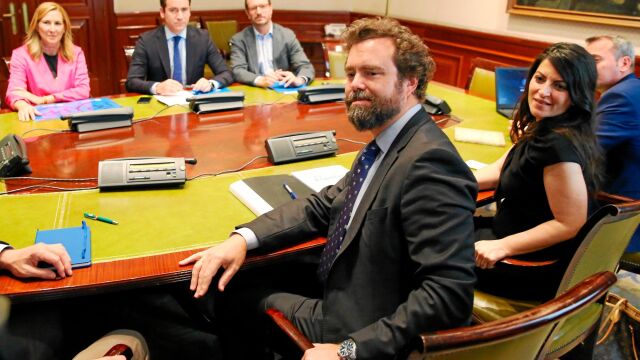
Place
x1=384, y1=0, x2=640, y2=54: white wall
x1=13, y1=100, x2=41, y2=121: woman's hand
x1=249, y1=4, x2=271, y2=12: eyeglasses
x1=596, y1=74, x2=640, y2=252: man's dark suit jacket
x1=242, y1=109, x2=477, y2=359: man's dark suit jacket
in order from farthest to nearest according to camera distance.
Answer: x1=384, y1=0, x2=640, y2=54: white wall < x1=249, y1=4, x2=271, y2=12: eyeglasses < x1=13, y1=100, x2=41, y2=121: woman's hand < x1=596, y1=74, x2=640, y2=252: man's dark suit jacket < x1=242, y1=109, x2=477, y2=359: man's dark suit jacket

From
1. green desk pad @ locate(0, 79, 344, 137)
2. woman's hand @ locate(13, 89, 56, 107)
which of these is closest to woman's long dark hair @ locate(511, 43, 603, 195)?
green desk pad @ locate(0, 79, 344, 137)

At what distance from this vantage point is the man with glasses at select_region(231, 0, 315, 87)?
3898mm

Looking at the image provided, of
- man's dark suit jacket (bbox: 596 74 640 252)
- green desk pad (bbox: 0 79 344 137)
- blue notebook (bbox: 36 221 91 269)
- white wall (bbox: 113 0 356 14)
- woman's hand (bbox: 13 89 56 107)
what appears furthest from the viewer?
white wall (bbox: 113 0 356 14)

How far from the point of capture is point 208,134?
2.60 meters

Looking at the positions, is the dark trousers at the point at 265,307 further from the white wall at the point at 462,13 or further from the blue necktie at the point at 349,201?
the white wall at the point at 462,13

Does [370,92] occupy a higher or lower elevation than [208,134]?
higher

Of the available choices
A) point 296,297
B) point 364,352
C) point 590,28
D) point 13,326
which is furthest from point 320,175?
point 590,28

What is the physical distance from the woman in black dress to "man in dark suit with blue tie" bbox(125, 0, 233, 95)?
2089 millimetres

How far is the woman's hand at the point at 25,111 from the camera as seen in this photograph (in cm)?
264

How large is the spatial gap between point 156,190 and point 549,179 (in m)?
1.31

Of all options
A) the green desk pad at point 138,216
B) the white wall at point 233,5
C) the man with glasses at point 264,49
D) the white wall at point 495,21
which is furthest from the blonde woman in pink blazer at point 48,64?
the white wall at point 495,21

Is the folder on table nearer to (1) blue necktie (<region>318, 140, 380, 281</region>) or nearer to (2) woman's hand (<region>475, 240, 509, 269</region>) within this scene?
(1) blue necktie (<region>318, 140, 380, 281</region>)

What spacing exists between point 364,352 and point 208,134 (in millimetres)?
1589

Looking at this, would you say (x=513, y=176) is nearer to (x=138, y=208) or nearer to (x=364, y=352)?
(x=364, y=352)
